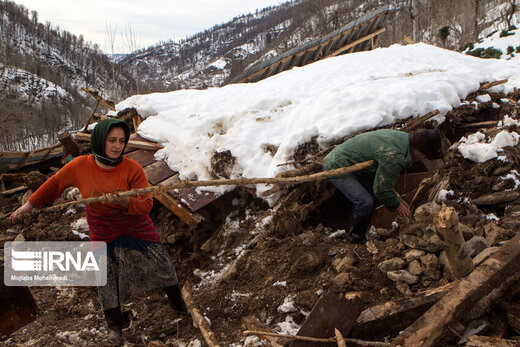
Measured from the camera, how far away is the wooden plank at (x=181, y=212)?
12.8 feet

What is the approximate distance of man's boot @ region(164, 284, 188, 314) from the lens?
2623mm

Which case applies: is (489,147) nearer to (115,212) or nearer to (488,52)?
(115,212)

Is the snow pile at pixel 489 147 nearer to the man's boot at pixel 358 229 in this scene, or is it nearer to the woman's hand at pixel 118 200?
the man's boot at pixel 358 229

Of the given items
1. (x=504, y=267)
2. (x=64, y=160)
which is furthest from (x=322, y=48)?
(x=504, y=267)

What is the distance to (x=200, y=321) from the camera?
7.74 ft

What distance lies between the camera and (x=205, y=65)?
9731cm

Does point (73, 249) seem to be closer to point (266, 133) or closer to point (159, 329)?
point (159, 329)

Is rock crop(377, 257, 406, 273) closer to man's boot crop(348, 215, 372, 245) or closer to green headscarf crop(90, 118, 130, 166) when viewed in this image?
man's boot crop(348, 215, 372, 245)

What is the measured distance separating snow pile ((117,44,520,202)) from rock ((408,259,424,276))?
6.26 ft

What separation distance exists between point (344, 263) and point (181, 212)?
2119 mm

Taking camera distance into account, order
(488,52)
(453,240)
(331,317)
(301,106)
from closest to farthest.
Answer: (331,317) < (453,240) < (301,106) < (488,52)

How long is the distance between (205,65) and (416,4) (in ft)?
272

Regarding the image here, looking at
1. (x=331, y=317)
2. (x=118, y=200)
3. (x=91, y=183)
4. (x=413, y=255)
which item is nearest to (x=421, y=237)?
(x=413, y=255)

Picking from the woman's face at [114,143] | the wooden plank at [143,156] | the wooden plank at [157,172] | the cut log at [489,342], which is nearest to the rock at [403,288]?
the cut log at [489,342]
